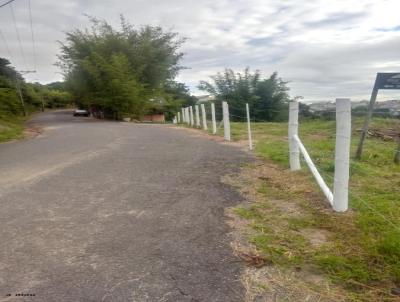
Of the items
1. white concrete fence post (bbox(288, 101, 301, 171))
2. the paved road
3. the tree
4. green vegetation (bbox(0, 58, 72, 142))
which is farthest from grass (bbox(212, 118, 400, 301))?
the tree

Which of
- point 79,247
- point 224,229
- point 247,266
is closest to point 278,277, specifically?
point 247,266

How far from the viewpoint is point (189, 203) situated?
4352 millimetres

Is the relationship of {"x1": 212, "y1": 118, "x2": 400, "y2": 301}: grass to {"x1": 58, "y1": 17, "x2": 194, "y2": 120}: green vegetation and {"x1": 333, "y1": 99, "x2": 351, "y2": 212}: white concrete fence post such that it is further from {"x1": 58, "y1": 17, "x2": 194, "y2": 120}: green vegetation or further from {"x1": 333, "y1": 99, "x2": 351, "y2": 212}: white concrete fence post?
{"x1": 58, "y1": 17, "x2": 194, "y2": 120}: green vegetation

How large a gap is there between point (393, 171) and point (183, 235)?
171 inches

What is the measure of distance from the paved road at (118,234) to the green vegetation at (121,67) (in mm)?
22851

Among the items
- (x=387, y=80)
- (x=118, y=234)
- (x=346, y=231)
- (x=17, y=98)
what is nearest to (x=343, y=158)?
(x=346, y=231)

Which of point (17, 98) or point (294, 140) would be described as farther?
point (17, 98)

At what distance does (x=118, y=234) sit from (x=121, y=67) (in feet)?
85.6

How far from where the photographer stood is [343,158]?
3.88m

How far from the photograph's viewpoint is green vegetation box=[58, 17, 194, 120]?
93.6 ft

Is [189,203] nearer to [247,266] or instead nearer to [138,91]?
[247,266]

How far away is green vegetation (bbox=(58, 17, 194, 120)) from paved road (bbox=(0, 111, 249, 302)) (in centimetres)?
2285

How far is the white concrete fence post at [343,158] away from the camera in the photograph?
3.86m

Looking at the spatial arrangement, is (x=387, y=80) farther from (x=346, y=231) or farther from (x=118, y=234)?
(x=118, y=234)
